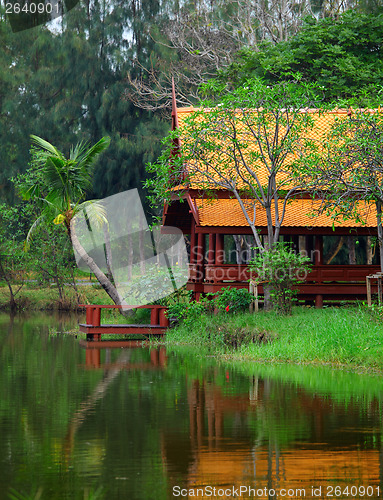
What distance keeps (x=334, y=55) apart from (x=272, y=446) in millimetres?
26371

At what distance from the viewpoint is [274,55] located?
111 feet

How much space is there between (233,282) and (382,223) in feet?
18.5

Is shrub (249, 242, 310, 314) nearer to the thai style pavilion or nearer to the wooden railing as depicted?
the thai style pavilion

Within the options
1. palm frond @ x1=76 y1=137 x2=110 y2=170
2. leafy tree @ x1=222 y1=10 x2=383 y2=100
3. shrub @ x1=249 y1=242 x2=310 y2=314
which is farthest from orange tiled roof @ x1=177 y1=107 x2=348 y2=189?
palm frond @ x1=76 y1=137 x2=110 y2=170

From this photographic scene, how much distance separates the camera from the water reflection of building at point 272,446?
24.4ft

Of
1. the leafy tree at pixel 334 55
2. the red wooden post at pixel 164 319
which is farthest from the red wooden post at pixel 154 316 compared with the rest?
the leafy tree at pixel 334 55

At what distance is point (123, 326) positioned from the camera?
24.9 m

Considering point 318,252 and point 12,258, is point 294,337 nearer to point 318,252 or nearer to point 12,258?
point 318,252

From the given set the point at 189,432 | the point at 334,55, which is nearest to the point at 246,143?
the point at 334,55

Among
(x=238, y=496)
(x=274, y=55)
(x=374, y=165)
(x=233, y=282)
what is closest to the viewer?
(x=238, y=496)

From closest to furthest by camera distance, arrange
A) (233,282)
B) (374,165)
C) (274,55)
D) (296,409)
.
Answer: (296,409)
(374,165)
(233,282)
(274,55)

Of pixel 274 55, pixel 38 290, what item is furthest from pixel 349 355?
pixel 38 290

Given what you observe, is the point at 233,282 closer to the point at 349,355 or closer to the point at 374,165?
the point at 374,165

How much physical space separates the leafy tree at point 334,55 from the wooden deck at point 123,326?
12.1 meters
